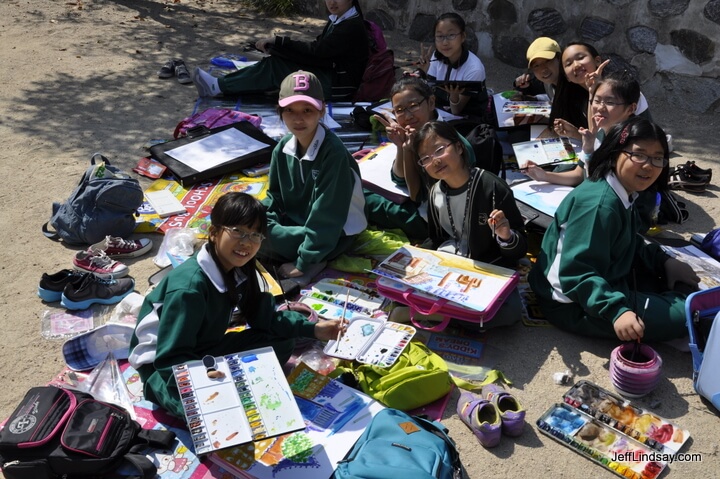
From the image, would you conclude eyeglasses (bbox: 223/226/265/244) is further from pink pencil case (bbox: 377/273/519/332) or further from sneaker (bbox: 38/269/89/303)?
sneaker (bbox: 38/269/89/303)

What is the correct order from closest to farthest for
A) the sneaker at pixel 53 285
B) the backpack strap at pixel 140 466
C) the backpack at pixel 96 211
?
the backpack strap at pixel 140 466, the sneaker at pixel 53 285, the backpack at pixel 96 211

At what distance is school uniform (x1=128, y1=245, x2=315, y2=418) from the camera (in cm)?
298

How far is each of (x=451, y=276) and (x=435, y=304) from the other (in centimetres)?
21

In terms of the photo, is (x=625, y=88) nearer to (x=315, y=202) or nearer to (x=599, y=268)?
(x=599, y=268)

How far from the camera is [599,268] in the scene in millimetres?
3520

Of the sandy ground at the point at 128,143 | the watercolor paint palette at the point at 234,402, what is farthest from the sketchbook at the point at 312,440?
the sandy ground at the point at 128,143

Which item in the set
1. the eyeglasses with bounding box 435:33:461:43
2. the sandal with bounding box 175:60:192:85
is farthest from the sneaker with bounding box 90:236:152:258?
the sandal with bounding box 175:60:192:85

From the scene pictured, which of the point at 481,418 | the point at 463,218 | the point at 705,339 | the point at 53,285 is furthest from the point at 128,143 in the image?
the point at 705,339

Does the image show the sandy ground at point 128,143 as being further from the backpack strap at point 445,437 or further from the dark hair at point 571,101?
the dark hair at point 571,101

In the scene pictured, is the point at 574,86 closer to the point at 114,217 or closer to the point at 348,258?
the point at 348,258

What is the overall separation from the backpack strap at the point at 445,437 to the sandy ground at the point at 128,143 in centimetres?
18

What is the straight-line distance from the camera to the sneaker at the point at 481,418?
10.0 feet

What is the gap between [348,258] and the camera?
4.39 m

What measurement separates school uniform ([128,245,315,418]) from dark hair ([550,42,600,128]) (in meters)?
2.74
